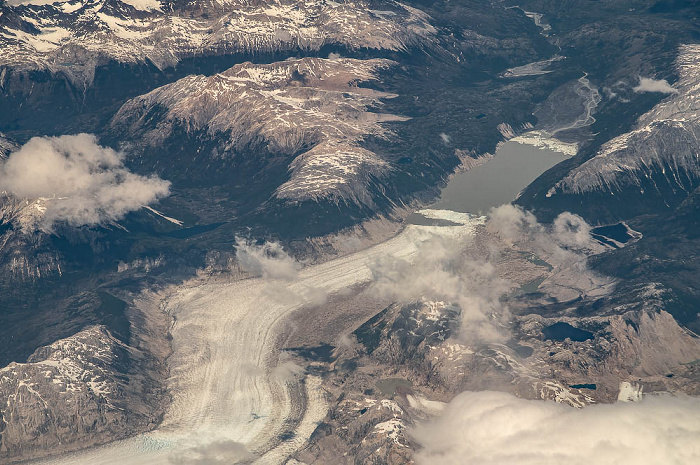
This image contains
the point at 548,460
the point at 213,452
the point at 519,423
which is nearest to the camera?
the point at 548,460

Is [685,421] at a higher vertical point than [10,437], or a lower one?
lower

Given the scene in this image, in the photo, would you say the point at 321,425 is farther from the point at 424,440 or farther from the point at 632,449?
the point at 632,449

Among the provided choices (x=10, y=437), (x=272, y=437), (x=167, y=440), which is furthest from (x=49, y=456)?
(x=272, y=437)

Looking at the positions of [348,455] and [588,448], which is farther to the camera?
[348,455]

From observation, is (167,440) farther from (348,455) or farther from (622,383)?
(622,383)

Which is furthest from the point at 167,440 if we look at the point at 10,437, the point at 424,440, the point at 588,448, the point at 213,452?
the point at 588,448

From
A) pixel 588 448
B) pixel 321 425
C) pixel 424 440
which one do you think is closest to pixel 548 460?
pixel 588 448

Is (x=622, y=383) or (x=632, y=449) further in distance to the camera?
(x=622, y=383)

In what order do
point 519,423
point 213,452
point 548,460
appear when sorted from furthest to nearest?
1. point 213,452
2. point 519,423
3. point 548,460
